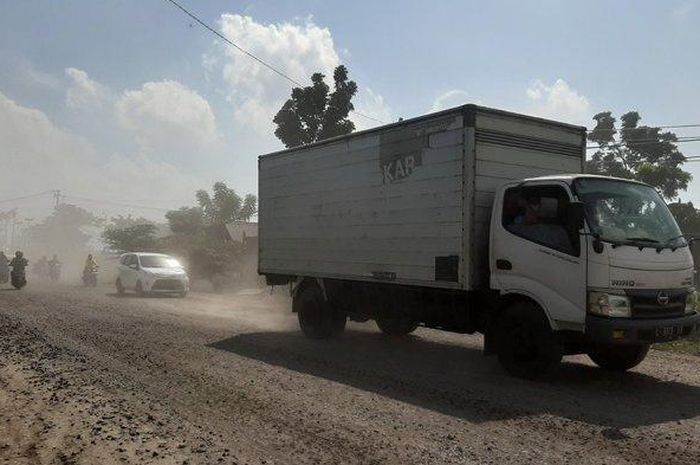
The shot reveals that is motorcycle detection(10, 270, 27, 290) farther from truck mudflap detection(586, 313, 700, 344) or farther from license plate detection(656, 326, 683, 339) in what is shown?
license plate detection(656, 326, 683, 339)

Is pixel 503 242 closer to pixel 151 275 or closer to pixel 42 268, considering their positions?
pixel 151 275

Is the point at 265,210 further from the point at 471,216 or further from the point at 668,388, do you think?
the point at 668,388

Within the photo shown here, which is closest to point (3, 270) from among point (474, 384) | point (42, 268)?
point (42, 268)

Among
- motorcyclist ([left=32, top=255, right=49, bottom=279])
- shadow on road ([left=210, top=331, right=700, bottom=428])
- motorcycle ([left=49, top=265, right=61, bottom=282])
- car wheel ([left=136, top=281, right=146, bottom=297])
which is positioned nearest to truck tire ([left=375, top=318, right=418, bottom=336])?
shadow on road ([left=210, top=331, right=700, bottom=428])

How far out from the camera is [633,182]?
766 cm

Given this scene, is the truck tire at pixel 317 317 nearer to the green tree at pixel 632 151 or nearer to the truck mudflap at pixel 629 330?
the truck mudflap at pixel 629 330

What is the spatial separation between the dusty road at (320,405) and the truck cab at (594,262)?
0.81 metres

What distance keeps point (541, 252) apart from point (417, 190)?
2.24m

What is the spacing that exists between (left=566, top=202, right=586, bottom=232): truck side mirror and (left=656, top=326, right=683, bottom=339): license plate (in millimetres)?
1500

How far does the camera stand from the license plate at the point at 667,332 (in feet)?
21.9

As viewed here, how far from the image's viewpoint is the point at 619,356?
7973mm

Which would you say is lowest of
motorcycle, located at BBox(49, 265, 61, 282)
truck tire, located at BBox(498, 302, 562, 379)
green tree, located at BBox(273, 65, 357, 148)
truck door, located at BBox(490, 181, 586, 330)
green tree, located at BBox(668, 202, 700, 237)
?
motorcycle, located at BBox(49, 265, 61, 282)

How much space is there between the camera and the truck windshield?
687cm

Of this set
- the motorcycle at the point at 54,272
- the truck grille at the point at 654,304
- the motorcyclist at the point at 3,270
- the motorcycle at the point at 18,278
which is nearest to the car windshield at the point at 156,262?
the motorcycle at the point at 18,278
